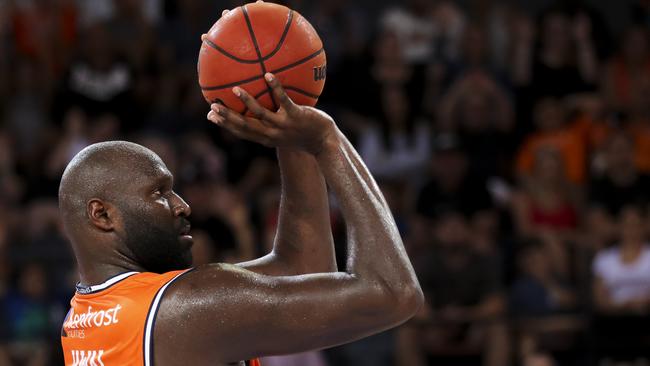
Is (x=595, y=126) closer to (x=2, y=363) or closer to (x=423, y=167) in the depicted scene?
(x=423, y=167)

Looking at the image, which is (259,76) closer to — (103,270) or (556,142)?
(103,270)

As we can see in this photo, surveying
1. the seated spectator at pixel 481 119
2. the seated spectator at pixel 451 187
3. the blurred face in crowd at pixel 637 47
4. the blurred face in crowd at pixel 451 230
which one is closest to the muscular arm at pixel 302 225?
the blurred face in crowd at pixel 451 230

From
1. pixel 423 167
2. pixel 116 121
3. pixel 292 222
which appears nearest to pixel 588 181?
pixel 423 167

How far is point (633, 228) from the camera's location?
10250 mm

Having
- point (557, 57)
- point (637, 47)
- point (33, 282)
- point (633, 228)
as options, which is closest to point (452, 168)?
point (633, 228)

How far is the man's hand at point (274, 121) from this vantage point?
3447mm

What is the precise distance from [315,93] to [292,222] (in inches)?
25.6

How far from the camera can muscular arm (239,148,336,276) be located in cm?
423

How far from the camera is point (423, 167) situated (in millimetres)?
11836

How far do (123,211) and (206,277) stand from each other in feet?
1.39

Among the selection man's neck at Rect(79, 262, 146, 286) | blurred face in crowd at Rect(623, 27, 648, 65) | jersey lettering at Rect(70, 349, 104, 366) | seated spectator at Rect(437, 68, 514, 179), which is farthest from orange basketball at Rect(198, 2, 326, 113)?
blurred face in crowd at Rect(623, 27, 648, 65)

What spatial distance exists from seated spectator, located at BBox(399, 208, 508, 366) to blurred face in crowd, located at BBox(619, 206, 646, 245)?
1283 millimetres

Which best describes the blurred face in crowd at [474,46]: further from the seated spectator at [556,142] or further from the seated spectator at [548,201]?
the seated spectator at [548,201]

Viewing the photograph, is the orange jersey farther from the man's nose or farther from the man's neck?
the man's nose
